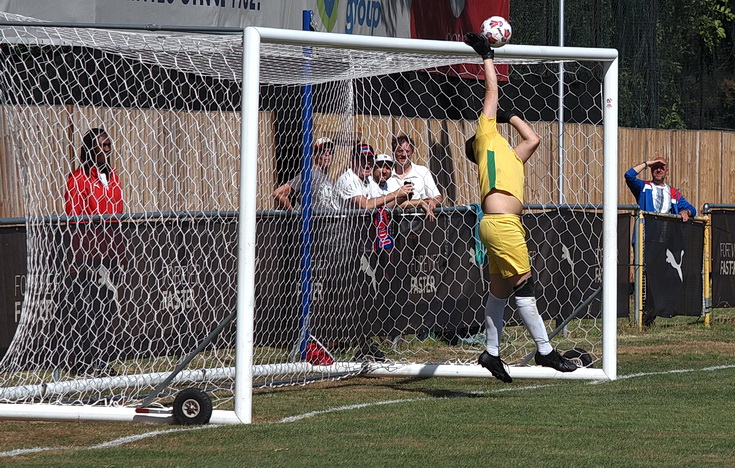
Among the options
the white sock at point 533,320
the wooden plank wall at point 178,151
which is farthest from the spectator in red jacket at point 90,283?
the white sock at point 533,320

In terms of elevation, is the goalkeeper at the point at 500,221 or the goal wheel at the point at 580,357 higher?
the goalkeeper at the point at 500,221

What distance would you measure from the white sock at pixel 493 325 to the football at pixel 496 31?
1861mm

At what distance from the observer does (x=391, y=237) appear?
39.2 ft

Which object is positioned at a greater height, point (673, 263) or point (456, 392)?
point (673, 263)

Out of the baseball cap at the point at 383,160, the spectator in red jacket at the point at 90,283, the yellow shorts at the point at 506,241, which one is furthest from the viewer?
the baseball cap at the point at 383,160

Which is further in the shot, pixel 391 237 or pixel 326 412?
pixel 391 237

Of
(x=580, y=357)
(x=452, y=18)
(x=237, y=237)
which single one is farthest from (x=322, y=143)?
(x=452, y=18)

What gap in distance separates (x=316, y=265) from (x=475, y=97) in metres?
7.75

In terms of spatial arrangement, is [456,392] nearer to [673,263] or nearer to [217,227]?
[217,227]

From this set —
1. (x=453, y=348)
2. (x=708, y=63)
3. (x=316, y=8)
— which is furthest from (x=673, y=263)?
(x=708, y=63)

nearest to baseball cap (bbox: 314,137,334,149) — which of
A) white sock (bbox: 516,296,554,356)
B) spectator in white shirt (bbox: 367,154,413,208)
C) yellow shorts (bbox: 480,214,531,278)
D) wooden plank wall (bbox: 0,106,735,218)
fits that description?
wooden plank wall (bbox: 0,106,735,218)

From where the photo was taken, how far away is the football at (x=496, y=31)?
9.22m

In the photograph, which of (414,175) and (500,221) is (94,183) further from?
(414,175)

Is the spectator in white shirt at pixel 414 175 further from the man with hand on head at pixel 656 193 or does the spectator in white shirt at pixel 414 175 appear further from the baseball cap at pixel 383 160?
the man with hand on head at pixel 656 193
